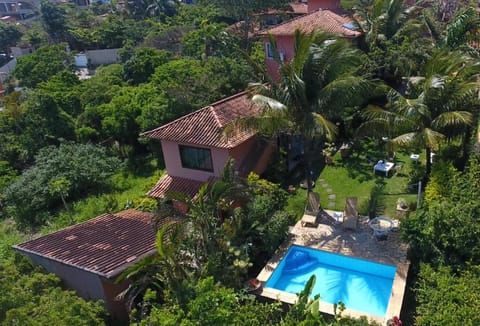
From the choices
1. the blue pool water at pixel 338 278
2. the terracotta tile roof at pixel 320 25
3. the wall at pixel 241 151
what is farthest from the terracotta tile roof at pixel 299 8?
the blue pool water at pixel 338 278

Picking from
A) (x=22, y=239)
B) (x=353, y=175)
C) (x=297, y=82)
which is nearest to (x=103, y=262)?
(x=297, y=82)

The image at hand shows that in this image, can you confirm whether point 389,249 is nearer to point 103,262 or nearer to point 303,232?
point 303,232

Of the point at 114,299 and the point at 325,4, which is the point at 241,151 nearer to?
the point at 114,299

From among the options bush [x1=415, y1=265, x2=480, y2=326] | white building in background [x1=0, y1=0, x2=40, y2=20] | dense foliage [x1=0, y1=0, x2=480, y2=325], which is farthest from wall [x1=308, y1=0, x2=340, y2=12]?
white building in background [x1=0, y1=0, x2=40, y2=20]

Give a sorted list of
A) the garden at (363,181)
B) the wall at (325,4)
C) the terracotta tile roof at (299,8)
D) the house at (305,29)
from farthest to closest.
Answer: the terracotta tile roof at (299,8)
the wall at (325,4)
the house at (305,29)
the garden at (363,181)

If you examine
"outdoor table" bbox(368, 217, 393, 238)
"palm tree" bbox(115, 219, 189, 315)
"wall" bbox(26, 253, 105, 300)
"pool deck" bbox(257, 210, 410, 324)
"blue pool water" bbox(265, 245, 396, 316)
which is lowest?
"blue pool water" bbox(265, 245, 396, 316)

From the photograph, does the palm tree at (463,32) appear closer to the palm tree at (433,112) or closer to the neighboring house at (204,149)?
the palm tree at (433,112)

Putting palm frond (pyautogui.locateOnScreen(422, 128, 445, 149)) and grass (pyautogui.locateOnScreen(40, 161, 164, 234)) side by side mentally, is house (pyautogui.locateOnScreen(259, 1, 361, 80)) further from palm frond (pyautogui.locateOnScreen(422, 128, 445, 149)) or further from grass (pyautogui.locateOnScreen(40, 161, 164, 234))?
palm frond (pyautogui.locateOnScreen(422, 128, 445, 149))
